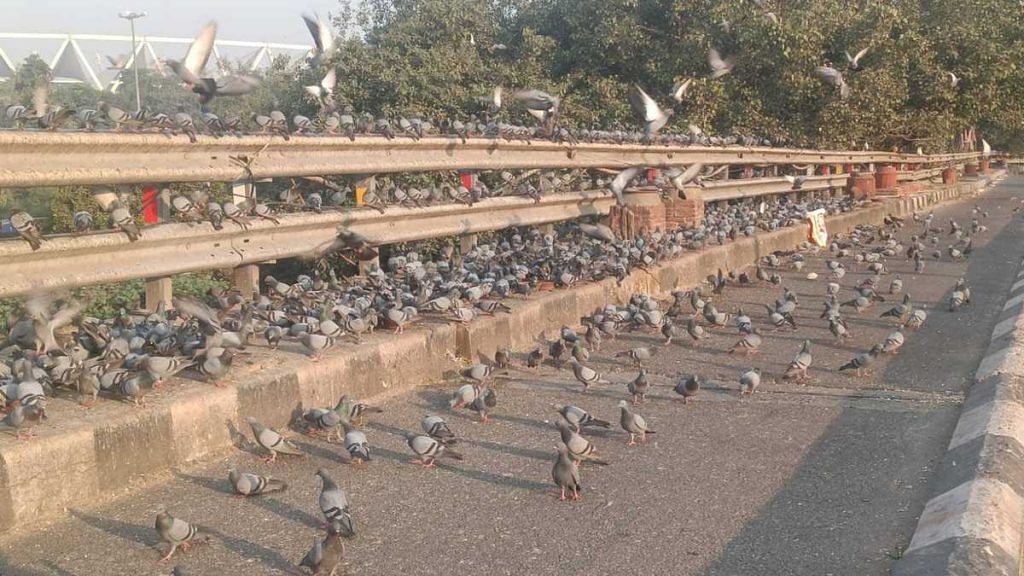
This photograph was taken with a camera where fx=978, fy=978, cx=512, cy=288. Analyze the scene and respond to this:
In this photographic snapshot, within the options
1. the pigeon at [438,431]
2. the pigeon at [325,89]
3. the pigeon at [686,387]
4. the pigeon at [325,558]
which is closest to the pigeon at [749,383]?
the pigeon at [686,387]

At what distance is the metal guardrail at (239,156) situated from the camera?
4.74 m

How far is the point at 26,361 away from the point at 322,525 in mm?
1750

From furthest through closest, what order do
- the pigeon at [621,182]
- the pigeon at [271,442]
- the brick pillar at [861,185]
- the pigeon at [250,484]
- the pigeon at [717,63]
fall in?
the brick pillar at [861,185] → the pigeon at [717,63] → the pigeon at [621,182] → the pigeon at [271,442] → the pigeon at [250,484]

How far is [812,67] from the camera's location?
2195 cm

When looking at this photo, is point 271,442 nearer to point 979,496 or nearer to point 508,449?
point 508,449

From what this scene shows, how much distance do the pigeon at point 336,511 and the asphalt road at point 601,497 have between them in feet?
0.25

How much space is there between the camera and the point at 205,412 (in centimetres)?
450

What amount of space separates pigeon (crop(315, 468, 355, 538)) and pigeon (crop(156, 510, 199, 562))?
0.49 m

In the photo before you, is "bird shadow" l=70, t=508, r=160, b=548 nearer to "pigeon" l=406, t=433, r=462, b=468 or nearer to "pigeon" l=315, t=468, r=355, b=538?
"pigeon" l=315, t=468, r=355, b=538

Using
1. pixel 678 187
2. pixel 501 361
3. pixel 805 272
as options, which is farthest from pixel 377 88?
pixel 501 361

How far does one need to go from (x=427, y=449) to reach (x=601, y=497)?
904mm

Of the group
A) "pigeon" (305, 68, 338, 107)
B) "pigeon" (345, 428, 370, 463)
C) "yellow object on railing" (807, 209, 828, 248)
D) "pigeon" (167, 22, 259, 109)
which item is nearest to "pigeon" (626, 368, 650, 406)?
"pigeon" (345, 428, 370, 463)

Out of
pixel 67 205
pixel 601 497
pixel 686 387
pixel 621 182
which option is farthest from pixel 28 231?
pixel 67 205

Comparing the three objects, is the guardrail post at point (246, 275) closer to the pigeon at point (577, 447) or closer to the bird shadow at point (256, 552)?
the pigeon at point (577, 447)
